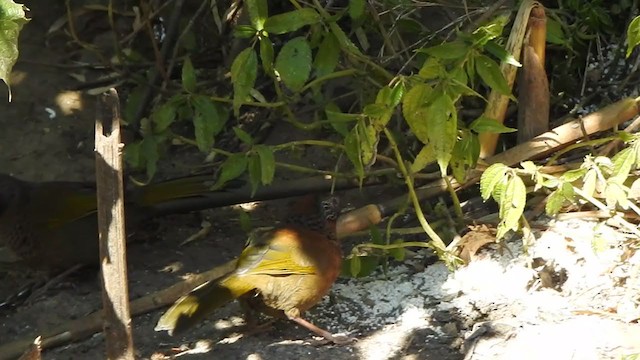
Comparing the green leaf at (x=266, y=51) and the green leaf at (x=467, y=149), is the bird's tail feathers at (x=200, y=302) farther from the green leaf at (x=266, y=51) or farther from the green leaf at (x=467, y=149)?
the green leaf at (x=467, y=149)

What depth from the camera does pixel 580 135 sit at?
4.50m

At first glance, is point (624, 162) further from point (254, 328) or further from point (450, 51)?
Answer: point (254, 328)

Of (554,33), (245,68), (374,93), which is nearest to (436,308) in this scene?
(374,93)

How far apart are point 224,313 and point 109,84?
224 cm

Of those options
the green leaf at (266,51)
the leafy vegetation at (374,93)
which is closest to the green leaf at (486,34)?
the leafy vegetation at (374,93)

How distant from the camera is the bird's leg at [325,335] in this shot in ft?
13.3

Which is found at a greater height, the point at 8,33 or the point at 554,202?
the point at 8,33

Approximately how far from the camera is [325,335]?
4.09m

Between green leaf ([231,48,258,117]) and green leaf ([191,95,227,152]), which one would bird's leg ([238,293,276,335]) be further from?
green leaf ([231,48,258,117])

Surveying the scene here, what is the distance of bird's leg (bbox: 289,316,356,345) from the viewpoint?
4055 mm

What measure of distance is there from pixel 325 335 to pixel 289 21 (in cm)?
130

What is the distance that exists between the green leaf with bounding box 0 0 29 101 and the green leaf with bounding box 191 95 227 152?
232cm

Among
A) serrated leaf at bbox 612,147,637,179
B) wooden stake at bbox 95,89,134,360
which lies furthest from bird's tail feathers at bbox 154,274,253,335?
serrated leaf at bbox 612,147,637,179

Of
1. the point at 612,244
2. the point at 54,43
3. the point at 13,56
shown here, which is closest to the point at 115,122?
the point at 13,56
